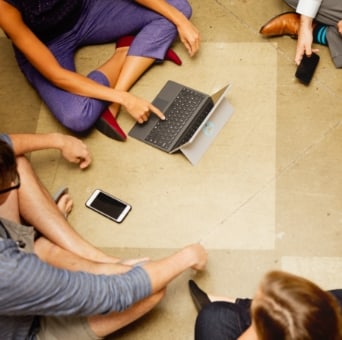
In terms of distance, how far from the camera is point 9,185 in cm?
129

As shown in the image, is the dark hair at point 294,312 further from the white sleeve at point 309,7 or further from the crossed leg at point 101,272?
the white sleeve at point 309,7

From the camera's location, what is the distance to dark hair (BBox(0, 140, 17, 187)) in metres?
1.26

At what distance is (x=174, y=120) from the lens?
1.90 m

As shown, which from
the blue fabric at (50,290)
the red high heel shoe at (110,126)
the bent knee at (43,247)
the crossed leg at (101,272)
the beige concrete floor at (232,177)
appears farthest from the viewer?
the red high heel shoe at (110,126)

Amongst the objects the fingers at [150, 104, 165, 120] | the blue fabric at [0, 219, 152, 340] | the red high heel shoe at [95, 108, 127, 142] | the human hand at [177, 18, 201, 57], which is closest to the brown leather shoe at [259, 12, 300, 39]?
the human hand at [177, 18, 201, 57]

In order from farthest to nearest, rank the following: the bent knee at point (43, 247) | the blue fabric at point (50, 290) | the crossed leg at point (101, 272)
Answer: the bent knee at point (43, 247) < the crossed leg at point (101, 272) < the blue fabric at point (50, 290)

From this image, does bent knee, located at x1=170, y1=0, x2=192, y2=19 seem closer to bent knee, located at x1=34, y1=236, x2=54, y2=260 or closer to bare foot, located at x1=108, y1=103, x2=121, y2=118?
bare foot, located at x1=108, y1=103, x2=121, y2=118

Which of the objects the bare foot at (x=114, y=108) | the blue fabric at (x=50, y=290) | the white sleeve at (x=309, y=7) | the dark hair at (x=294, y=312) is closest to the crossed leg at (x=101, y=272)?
the blue fabric at (x=50, y=290)

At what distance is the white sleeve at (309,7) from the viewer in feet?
6.34

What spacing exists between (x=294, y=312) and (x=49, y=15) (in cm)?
128

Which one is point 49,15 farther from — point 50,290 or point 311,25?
point 50,290

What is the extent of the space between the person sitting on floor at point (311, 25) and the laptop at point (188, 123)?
34 cm

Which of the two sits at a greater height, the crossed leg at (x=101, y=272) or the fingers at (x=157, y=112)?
the fingers at (x=157, y=112)

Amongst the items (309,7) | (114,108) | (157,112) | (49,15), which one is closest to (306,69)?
(309,7)
